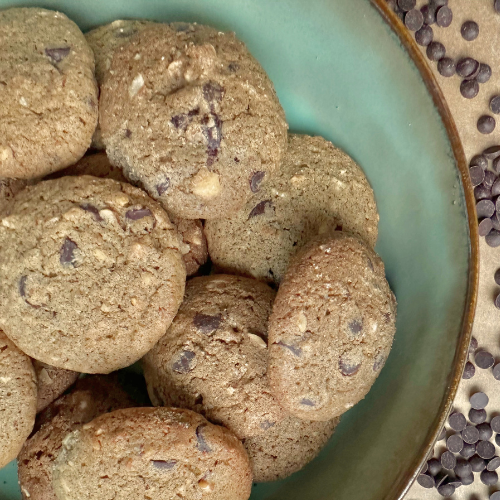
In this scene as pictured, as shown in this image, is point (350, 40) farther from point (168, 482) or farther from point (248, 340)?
point (168, 482)

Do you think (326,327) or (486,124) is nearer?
(326,327)

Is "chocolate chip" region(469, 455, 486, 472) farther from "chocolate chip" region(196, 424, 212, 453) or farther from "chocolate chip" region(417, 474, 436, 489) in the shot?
"chocolate chip" region(196, 424, 212, 453)

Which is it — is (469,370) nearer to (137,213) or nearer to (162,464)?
Answer: (162,464)

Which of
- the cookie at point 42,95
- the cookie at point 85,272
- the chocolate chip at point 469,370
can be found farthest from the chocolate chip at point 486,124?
the cookie at point 42,95

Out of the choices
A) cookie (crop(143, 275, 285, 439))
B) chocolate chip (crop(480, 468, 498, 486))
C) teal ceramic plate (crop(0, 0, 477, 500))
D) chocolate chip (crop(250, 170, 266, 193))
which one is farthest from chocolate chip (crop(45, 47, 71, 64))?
chocolate chip (crop(480, 468, 498, 486))

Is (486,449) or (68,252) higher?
(68,252)

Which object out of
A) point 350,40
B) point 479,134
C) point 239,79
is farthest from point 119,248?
point 479,134

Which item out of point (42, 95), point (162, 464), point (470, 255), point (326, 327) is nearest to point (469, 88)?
point (470, 255)

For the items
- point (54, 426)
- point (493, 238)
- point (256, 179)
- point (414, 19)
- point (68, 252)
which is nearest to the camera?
point (68, 252)
